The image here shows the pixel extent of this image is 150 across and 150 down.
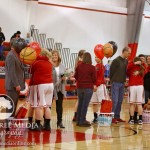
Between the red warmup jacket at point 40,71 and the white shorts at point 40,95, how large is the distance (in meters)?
0.10

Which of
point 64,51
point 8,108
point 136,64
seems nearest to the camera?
point 8,108

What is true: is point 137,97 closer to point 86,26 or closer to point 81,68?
point 81,68

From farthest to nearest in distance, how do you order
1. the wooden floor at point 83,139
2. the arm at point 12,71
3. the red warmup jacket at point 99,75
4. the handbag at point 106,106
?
the red warmup jacket at point 99,75 < the handbag at point 106,106 < the arm at point 12,71 < the wooden floor at point 83,139

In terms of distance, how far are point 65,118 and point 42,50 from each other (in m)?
3.02

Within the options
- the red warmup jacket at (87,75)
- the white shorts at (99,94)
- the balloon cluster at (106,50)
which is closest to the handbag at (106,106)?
the white shorts at (99,94)

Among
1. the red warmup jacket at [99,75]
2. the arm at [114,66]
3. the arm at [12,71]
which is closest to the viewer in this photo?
the arm at [12,71]

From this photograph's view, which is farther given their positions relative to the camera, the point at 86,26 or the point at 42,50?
the point at 86,26

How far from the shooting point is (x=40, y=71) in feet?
28.3

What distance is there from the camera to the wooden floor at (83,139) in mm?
7155

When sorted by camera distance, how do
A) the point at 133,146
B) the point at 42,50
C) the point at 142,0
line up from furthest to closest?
1. the point at 142,0
2. the point at 42,50
3. the point at 133,146

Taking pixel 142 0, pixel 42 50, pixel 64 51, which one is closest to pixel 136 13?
pixel 142 0

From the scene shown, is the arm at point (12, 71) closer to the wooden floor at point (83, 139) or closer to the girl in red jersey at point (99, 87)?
the wooden floor at point (83, 139)

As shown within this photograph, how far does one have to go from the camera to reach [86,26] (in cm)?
2478

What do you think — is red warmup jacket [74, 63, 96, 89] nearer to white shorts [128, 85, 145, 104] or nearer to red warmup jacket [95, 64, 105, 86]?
red warmup jacket [95, 64, 105, 86]
